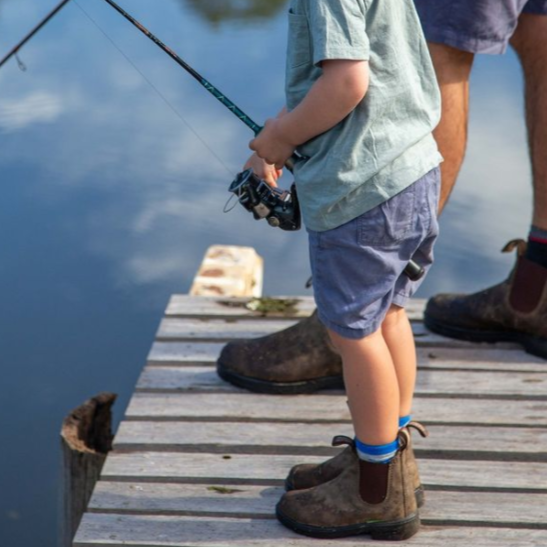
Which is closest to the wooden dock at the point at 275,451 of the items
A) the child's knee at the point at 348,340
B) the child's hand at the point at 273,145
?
the child's knee at the point at 348,340

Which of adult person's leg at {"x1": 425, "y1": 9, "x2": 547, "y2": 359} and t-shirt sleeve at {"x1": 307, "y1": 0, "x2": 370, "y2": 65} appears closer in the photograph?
t-shirt sleeve at {"x1": 307, "y1": 0, "x2": 370, "y2": 65}

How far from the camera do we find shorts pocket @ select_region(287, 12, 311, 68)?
87.7 inches

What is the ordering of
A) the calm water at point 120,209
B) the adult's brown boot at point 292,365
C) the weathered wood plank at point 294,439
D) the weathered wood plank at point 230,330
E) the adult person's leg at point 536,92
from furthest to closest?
the calm water at point 120,209
the weathered wood plank at point 230,330
the adult person's leg at point 536,92
the adult's brown boot at point 292,365
the weathered wood plank at point 294,439

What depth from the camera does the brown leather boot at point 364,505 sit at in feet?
7.99

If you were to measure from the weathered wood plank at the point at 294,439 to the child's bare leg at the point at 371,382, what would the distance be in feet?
1.59

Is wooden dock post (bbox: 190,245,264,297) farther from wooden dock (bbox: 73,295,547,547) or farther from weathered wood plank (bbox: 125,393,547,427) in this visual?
weathered wood plank (bbox: 125,393,547,427)

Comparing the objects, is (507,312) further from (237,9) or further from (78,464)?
(237,9)

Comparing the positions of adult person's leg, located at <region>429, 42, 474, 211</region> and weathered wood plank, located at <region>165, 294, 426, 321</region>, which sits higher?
adult person's leg, located at <region>429, 42, 474, 211</region>

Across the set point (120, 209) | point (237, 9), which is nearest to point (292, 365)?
point (120, 209)

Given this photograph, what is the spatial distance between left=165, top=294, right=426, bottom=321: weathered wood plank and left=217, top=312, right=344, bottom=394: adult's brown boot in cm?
51

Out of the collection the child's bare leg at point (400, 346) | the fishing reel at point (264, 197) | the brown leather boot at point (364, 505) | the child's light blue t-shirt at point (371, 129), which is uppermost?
the child's light blue t-shirt at point (371, 129)

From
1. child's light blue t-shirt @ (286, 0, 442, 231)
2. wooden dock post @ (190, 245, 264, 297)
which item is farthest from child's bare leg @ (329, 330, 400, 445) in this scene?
wooden dock post @ (190, 245, 264, 297)

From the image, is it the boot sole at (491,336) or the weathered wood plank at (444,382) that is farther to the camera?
the boot sole at (491,336)

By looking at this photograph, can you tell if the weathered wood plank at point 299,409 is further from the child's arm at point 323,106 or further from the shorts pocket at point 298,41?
the shorts pocket at point 298,41
